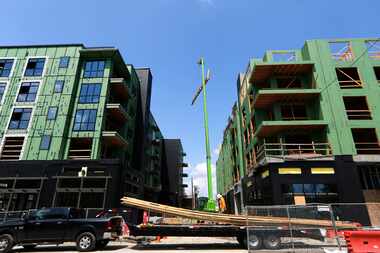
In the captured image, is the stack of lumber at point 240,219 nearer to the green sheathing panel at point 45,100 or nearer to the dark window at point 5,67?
the green sheathing panel at point 45,100

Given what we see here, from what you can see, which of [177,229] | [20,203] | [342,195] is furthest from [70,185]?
Answer: [342,195]

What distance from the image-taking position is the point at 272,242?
1009 cm

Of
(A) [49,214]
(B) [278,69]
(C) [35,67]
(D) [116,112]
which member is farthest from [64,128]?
(B) [278,69]

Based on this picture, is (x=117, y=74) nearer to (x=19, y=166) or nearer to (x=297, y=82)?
(x=19, y=166)

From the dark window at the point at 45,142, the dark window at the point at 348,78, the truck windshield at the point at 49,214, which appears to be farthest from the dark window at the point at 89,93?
the dark window at the point at 348,78

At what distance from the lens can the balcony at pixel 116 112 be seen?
90.5ft

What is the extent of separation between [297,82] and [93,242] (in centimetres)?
2473

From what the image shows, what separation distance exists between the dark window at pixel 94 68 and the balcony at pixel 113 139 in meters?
8.37

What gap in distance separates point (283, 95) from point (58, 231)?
21.8m

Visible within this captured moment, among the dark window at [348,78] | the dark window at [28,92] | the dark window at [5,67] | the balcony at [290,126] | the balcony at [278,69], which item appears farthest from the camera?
the dark window at [5,67]

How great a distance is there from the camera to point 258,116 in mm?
26016

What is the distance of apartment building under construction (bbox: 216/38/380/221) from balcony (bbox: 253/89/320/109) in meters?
0.09

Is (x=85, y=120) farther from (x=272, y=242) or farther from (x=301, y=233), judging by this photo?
(x=301, y=233)

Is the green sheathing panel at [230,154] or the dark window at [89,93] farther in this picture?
the green sheathing panel at [230,154]
